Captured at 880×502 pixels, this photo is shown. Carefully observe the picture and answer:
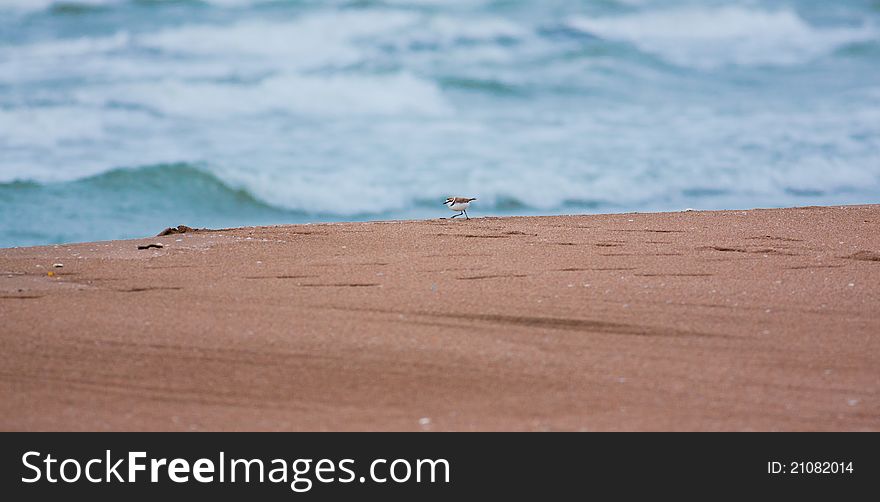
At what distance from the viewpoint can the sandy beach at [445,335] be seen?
13.0 feet

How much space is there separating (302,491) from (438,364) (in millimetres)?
1106

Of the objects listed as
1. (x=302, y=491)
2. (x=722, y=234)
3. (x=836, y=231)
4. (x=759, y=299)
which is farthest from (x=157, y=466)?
(x=836, y=231)

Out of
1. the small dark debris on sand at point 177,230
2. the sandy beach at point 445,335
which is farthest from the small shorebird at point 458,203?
the small dark debris on sand at point 177,230

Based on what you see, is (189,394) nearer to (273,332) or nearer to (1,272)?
(273,332)

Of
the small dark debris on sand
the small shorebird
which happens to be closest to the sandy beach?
the small dark debris on sand

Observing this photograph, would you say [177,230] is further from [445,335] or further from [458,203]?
[445,335]

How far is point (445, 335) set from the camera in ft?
16.2

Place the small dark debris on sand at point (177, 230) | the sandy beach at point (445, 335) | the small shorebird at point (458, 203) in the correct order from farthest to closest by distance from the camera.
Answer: the small shorebird at point (458, 203) < the small dark debris on sand at point (177, 230) < the sandy beach at point (445, 335)

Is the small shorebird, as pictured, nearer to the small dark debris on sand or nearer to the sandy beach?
the sandy beach

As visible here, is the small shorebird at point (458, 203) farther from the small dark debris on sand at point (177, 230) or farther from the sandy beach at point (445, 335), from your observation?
the small dark debris on sand at point (177, 230)

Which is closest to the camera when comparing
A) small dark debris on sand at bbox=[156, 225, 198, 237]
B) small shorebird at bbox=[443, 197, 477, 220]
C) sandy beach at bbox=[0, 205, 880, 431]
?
sandy beach at bbox=[0, 205, 880, 431]

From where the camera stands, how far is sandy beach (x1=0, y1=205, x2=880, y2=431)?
13.0 feet

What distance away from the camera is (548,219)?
30.3 feet

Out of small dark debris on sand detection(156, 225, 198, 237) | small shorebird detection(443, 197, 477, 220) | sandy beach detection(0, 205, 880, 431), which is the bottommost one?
sandy beach detection(0, 205, 880, 431)
